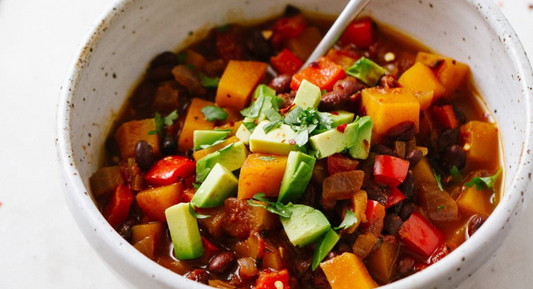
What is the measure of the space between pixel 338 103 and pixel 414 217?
586 mm

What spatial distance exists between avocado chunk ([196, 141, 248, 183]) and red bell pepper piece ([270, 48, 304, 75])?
0.69 meters

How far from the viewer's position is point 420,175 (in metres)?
2.73

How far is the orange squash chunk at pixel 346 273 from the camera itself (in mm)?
2355

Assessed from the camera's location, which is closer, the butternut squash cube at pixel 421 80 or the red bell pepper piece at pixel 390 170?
the red bell pepper piece at pixel 390 170

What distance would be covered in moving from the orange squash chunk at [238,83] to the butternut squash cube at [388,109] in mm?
616

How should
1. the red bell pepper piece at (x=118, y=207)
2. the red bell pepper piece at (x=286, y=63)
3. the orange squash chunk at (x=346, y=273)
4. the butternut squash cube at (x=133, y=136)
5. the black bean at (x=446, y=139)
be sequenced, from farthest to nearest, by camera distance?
1. the red bell pepper piece at (x=286, y=63)
2. the butternut squash cube at (x=133, y=136)
3. the black bean at (x=446, y=139)
4. the red bell pepper piece at (x=118, y=207)
5. the orange squash chunk at (x=346, y=273)

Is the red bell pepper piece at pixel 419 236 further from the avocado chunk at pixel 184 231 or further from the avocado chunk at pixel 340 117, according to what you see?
the avocado chunk at pixel 184 231

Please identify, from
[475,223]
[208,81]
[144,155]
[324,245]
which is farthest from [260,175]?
[475,223]

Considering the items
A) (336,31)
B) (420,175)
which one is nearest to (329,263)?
(420,175)

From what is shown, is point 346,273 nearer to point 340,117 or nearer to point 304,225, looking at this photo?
point 304,225

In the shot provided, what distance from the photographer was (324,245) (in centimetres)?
244

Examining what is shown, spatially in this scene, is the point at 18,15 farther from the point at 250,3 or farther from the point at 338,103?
the point at 338,103

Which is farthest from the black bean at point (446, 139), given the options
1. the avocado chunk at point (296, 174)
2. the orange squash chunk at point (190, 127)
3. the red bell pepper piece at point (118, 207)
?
the red bell pepper piece at point (118, 207)

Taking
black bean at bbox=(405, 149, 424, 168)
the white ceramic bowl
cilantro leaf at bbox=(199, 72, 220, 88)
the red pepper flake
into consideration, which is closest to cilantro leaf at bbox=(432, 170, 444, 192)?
black bean at bbox=(405, 149, 424, 168)
